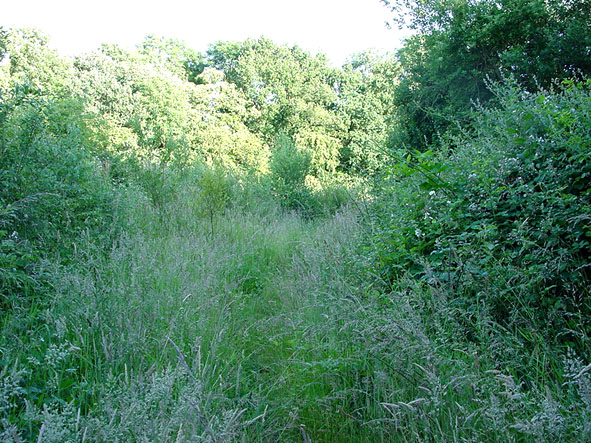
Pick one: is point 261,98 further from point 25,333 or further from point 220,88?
point 25,333

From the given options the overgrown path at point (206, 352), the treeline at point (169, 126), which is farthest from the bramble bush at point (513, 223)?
the treeline at point (169, 126)

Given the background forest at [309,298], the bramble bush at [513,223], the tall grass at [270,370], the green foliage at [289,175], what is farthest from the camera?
the green foliage at [289,175]

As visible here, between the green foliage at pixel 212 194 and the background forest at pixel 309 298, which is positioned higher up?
the background forest at pixel 309 298

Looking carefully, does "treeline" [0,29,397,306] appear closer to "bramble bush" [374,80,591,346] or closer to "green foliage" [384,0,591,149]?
"bramble bush" [374,80,591,346]

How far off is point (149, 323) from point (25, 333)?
92cm

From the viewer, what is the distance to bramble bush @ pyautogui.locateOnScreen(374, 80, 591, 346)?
277 cm

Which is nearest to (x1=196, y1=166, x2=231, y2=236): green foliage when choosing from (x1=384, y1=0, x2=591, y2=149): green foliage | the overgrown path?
the overgrown path

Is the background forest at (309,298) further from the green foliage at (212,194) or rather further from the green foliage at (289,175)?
the green foliage at (289,175)

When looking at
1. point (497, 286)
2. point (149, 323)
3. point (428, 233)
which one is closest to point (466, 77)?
point (428, 233)

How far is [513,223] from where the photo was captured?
134 inches

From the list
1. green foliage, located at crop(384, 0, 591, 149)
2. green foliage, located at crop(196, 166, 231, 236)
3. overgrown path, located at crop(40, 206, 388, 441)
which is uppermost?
green foliage, located at crop(384, 0, 591, 149)

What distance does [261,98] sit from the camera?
33094 millimetres

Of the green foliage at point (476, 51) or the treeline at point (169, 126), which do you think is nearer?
the treeline at point (169, 126)

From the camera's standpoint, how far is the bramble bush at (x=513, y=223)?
2773mm
